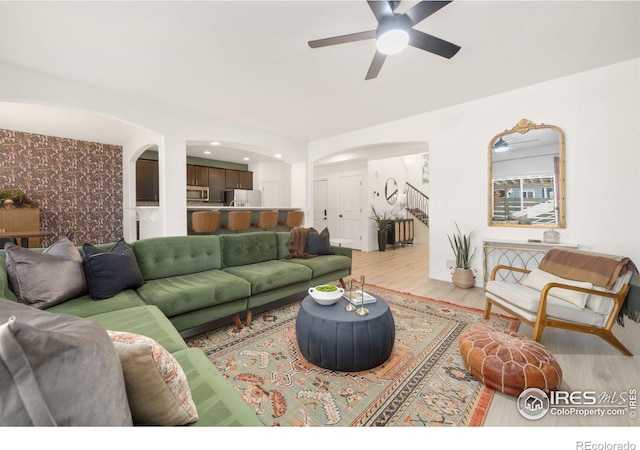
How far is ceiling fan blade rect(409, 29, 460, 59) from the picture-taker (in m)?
1.96

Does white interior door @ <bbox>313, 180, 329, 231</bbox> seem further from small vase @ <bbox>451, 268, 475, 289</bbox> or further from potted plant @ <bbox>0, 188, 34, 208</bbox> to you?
potted plant @ <bbox>0, 188, 34, 208</bbox>

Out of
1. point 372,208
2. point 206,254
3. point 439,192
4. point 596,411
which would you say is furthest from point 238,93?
point 372,208

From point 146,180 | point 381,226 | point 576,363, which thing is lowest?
point 576,363

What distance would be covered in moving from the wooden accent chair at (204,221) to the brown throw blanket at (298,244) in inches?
58.0

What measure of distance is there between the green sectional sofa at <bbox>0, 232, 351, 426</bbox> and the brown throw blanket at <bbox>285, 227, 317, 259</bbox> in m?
0.07

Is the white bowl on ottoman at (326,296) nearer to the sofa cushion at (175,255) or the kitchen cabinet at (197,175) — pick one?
the sofa cushion at (175,255)

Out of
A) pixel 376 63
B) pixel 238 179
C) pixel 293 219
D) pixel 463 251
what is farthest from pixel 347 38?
pixel 238 179

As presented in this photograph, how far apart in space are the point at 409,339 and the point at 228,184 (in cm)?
699

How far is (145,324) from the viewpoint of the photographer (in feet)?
5.18

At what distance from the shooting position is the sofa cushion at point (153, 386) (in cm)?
71

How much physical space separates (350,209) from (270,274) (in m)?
5.11

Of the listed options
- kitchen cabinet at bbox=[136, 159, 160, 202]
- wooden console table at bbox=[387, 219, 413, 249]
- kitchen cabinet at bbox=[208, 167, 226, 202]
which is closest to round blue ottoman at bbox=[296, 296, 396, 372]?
wooden console table at bbox=[387, 219, 413, 249]

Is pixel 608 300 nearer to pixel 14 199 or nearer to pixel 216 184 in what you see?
pixel 216 184

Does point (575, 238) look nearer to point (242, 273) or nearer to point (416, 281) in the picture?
point (416, 281)
